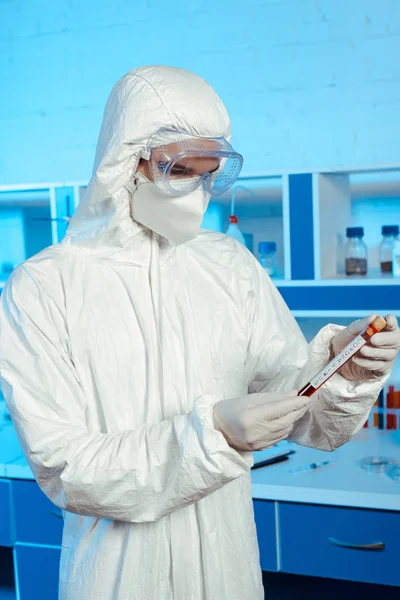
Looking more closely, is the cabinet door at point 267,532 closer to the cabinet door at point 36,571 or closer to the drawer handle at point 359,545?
the drawer handle at point 359,545

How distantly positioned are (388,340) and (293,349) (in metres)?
0.26

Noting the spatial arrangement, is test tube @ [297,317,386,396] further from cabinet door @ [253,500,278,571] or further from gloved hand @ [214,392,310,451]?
cabinet door @ [253,500,278,571]

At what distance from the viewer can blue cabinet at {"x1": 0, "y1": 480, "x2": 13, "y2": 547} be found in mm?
2186

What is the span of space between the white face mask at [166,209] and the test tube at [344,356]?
13.7 inches

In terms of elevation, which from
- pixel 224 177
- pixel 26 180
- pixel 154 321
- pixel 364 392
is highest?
pixel 26 180

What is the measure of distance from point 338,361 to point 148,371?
0.32 metres

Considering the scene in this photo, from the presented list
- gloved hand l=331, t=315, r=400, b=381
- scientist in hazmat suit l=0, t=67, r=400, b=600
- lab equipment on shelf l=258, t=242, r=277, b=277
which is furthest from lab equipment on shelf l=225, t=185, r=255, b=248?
gloved hand l=331, t=315, r=400, b=381

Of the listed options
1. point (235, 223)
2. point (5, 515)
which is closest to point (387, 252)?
point (235, 223)

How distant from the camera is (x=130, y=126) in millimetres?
1152

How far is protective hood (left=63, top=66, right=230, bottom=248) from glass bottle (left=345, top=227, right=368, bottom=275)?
1.24m

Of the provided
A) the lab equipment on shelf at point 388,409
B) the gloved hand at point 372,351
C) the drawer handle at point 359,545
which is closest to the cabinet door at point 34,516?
the drawer handle at point 359,545

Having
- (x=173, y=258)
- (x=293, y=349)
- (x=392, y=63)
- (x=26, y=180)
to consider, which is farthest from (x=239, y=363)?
(x=26, y=180)

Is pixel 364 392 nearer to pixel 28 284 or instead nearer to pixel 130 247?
pixel 130 247

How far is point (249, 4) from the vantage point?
2.70 metres
